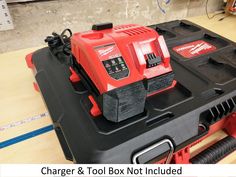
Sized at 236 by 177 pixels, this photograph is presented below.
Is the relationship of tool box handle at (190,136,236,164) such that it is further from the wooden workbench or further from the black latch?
the black latch

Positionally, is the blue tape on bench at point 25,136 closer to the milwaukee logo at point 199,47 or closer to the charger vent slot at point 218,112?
the charger vent slot at point 218,112

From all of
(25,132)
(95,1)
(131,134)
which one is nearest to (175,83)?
(131,134)

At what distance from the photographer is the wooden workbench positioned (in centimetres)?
48

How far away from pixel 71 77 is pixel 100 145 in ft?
0.72

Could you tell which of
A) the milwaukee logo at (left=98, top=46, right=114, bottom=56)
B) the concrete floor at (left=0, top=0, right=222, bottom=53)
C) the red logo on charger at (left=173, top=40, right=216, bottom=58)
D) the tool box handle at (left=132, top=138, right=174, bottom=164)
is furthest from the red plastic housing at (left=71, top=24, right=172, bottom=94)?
the concrete floor at (left=0, top=0, right=222, bottom=53)

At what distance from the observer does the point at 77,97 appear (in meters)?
0.48

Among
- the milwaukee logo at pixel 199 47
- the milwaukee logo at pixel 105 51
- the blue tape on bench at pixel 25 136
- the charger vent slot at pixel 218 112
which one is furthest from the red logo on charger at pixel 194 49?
the blue tape on bench at pixel 25 136

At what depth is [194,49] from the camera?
674 mm

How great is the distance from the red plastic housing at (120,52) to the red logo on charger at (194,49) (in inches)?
9.1
